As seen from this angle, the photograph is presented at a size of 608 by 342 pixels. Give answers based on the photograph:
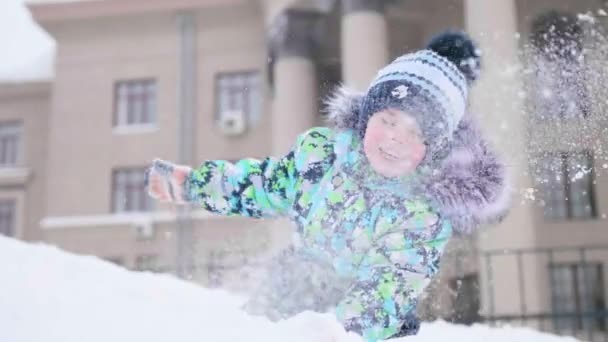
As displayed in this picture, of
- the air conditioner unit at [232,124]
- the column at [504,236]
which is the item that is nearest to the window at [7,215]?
the air conditioner unit at [232,124]

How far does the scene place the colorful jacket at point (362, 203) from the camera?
2.04 metres

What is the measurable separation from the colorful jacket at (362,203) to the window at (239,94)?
1336cm

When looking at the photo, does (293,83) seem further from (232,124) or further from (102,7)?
(102,7)

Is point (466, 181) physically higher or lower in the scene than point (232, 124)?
lower

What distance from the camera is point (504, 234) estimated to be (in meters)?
8.62

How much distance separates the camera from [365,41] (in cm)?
1084

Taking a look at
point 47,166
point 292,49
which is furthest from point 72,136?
point 292,49

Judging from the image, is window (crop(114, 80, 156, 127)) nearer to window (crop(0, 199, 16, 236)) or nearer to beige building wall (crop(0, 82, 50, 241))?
beige building wall (crop(0, 82, 50, 241))

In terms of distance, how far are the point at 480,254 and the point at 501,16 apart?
8.35 feet

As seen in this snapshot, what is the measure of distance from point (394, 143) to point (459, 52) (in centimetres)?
43

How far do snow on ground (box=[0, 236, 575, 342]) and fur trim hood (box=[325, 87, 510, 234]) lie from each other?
0.39m

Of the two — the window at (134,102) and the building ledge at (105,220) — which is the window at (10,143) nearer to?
the building ledge at (105,220)

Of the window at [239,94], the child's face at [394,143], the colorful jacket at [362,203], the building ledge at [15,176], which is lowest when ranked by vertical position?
the colorful jacket at [362,203]

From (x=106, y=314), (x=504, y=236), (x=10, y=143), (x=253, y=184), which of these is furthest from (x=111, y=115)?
(x=106, y=314)
